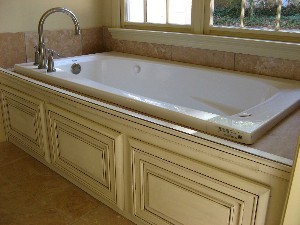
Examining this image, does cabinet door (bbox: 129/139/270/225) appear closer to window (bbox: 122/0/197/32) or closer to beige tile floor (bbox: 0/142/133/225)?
beige tile floor (bbox: 0/142/133/225)

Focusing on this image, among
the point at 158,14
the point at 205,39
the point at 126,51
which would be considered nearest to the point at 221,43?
the point at 205,39

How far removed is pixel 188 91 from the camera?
2080mm

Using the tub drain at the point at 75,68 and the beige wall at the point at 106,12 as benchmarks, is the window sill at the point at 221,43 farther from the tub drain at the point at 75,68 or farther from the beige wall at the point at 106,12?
the tub drain at the point at 75,68

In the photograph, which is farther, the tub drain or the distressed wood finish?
the tub drain

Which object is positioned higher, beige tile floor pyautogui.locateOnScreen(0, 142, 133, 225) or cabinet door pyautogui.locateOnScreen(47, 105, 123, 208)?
cabinet door pyautogui.locateOnScreen(47, 105, 123, 208)

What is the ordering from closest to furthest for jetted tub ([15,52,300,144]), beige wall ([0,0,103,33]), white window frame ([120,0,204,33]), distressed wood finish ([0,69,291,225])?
distressed wood finish ([0,69,291,225])
jetted tub ([15,52,300,144])
white window frame ([120,0,204,33])
beige wall ([0,0,103,33])

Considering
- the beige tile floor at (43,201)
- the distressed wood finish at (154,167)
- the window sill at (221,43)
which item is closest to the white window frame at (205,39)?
the window sill at (221,43)

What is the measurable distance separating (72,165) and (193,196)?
78cm

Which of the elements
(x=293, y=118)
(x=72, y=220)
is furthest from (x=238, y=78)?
(x=72, y=220)

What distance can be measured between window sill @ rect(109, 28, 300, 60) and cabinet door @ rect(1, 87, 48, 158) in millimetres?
960

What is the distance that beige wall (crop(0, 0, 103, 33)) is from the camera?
215 centimetres

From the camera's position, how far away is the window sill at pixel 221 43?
→ 1.72 meters

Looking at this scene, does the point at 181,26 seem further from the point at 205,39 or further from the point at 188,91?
the point at 188,91

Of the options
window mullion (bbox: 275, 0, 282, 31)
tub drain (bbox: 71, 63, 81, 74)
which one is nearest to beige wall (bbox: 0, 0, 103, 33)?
tub drain (bbox: 71, 63, 81, 74)
